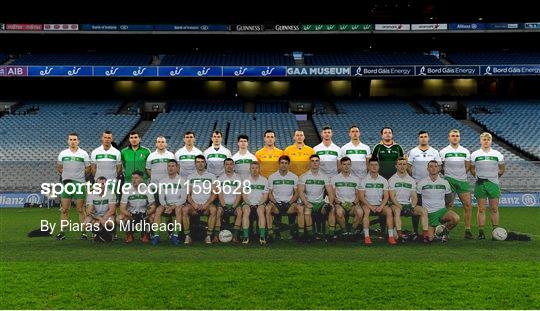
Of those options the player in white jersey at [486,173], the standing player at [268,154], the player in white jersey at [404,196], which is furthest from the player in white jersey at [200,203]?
the player in white jersey at [486,173]

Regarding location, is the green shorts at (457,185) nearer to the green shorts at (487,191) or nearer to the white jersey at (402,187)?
the green shorts at (487,191)

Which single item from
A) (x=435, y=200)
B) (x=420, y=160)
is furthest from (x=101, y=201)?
(x=435, y=200)

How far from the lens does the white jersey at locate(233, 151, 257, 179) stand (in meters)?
9.73

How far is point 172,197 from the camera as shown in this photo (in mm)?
9469

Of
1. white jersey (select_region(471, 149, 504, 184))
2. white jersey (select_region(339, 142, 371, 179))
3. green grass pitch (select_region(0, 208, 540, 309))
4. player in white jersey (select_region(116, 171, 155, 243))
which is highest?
white jersey (select_region(339, 142, 371, 179))

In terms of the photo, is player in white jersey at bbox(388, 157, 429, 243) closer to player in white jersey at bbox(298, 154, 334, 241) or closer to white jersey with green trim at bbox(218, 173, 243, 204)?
player in white jersey at bbox(298, 154, 334, 241)

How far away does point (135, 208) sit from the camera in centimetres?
952

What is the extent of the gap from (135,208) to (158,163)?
38.9 inches

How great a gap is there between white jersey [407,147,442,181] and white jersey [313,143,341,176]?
57.0 inches

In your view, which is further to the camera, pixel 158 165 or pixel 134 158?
pixel 134 158

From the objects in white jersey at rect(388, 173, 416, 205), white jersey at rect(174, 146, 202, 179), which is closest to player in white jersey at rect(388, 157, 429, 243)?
white jersey at rect(388, 173, 416, 205)

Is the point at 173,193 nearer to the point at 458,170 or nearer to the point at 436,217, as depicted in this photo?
the point at 436,217

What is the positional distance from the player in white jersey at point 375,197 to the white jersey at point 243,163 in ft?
7.06

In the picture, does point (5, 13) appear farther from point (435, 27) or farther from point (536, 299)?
point (536, 299)
